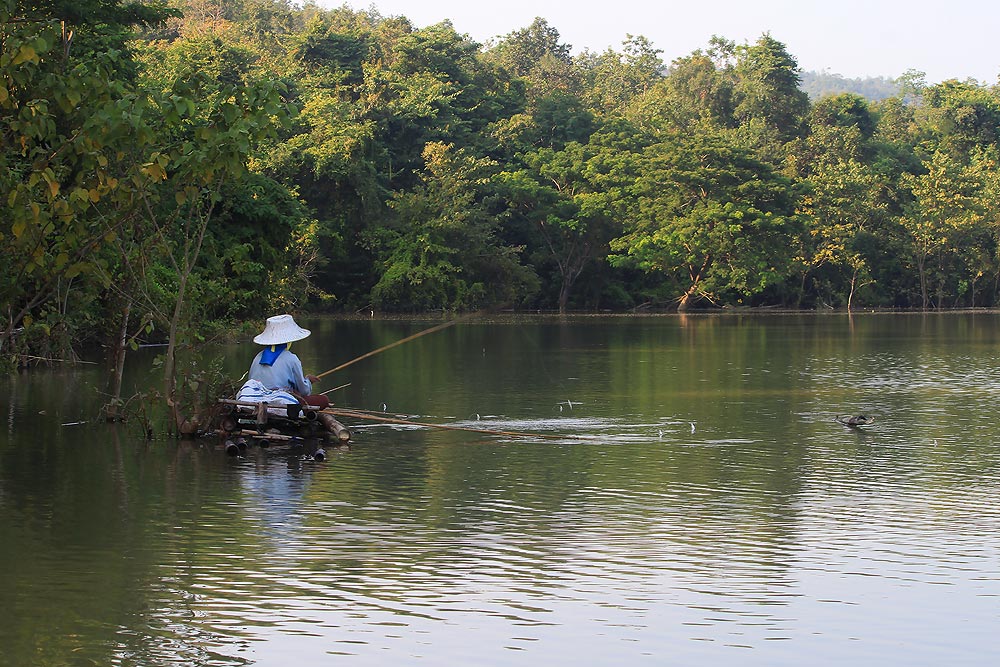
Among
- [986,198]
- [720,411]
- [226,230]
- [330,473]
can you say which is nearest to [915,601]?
[330,473]

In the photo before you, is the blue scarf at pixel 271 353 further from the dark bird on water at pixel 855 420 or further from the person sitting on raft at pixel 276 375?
the dark bird on water at pixel 855 420

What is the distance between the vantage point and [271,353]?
16234mm

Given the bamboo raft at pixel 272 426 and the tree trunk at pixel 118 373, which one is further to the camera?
the tree trunk at pixel 118 373

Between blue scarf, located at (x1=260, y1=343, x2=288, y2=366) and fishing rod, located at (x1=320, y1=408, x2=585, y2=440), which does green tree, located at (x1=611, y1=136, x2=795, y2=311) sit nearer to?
fishing rod, located at (x1=320, y1=408, x2=585, y2=440)

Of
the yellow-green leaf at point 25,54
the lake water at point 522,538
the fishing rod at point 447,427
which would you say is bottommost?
the lake water at point 522,538

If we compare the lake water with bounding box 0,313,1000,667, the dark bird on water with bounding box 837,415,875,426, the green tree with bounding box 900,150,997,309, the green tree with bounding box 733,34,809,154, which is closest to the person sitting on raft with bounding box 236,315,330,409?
the lake water with bounding box 0,313,1000,667

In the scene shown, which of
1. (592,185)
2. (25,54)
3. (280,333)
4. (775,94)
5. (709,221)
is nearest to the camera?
(25,54)

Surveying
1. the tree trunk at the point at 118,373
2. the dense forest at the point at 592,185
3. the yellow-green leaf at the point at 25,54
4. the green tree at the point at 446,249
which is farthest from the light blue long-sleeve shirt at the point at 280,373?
the green tree at the point at 446,249

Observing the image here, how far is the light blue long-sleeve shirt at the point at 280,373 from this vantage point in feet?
52.7

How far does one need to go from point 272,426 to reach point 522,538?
5924 millimetres

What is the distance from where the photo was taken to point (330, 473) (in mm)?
14266

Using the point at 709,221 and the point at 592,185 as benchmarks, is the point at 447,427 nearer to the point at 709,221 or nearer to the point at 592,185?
the point at 709,221

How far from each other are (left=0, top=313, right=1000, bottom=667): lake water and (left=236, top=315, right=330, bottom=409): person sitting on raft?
64 centimetres

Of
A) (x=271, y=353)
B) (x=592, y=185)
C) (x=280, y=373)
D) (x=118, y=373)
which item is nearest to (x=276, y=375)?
(x=280, y=373)
